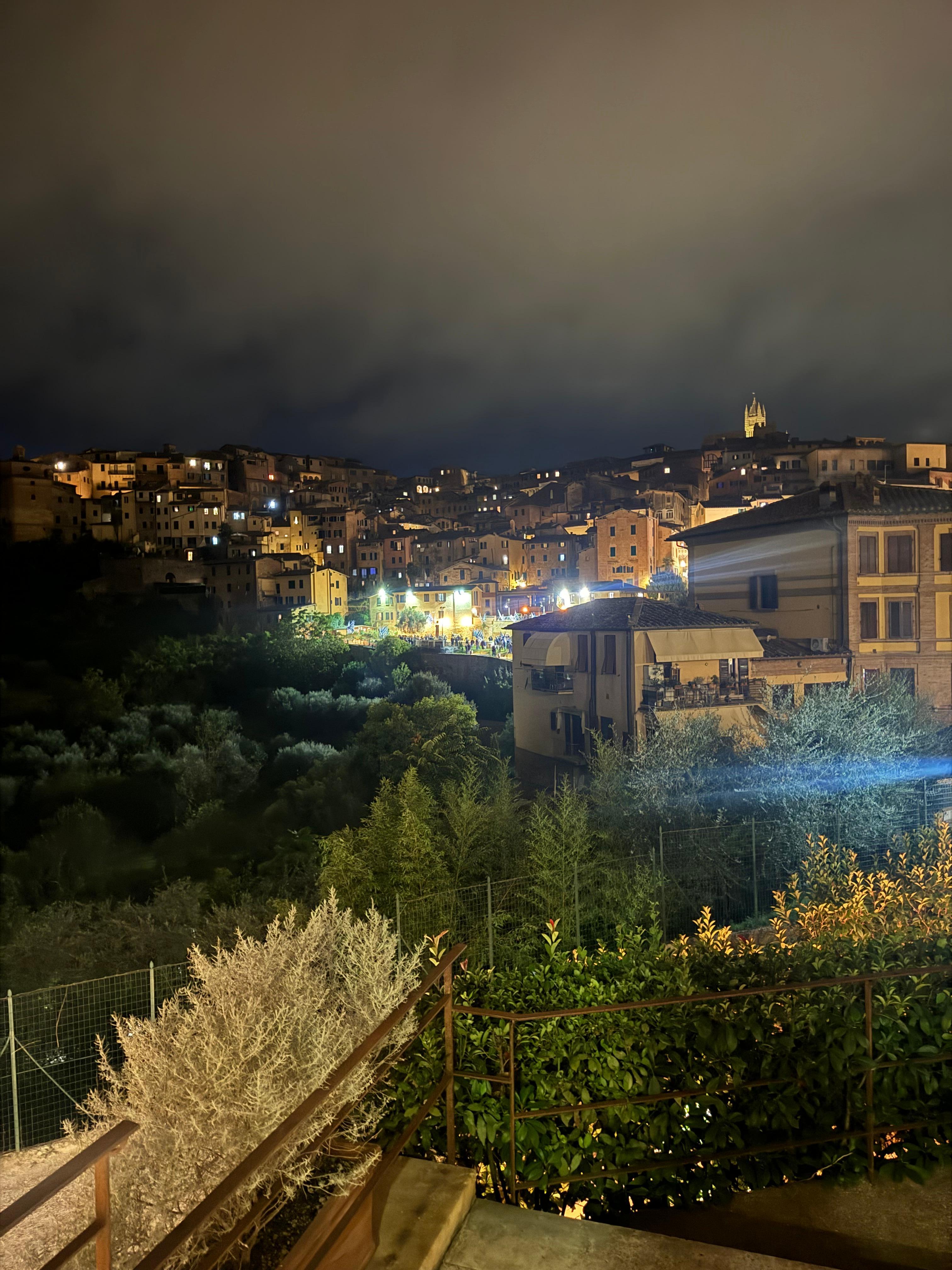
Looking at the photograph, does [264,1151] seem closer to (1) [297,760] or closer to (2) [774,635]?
(2) [774,635]

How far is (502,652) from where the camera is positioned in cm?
4219

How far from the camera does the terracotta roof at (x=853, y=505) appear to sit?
69.4 ft

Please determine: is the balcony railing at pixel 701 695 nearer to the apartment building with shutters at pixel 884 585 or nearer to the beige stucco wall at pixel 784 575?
the apartment building with shutters at pixel 884 585

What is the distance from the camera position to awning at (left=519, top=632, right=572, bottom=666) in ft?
70.9

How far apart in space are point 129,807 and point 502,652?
19197 millimetres

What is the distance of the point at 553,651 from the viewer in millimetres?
21594

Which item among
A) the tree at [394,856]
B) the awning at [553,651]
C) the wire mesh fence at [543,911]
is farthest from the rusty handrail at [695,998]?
the awning at [553,651]

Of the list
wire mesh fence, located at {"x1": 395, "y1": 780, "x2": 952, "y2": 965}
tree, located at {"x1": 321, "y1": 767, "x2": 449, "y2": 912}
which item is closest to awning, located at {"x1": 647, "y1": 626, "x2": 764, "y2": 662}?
wire mesh fence, located at {"x1": 395, "y1": 780, "x2": 952, "y2": 965}

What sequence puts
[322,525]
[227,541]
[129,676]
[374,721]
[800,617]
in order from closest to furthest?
[800,617]
[374,721]
[129,676]
[227,541]
[322,525]

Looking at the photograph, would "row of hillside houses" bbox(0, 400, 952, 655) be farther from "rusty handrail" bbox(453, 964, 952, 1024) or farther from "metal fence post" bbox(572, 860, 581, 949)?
"rusty handrail" bbox(453, 964, 952, 1024)

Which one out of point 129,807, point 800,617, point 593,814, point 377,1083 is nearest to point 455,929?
point 593,814

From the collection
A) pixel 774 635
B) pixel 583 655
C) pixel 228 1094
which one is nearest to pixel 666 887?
pixel 228 1094

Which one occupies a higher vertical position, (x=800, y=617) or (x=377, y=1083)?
(x=800, y=617)

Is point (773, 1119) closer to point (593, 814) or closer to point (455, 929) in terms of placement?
point (455, 929)
